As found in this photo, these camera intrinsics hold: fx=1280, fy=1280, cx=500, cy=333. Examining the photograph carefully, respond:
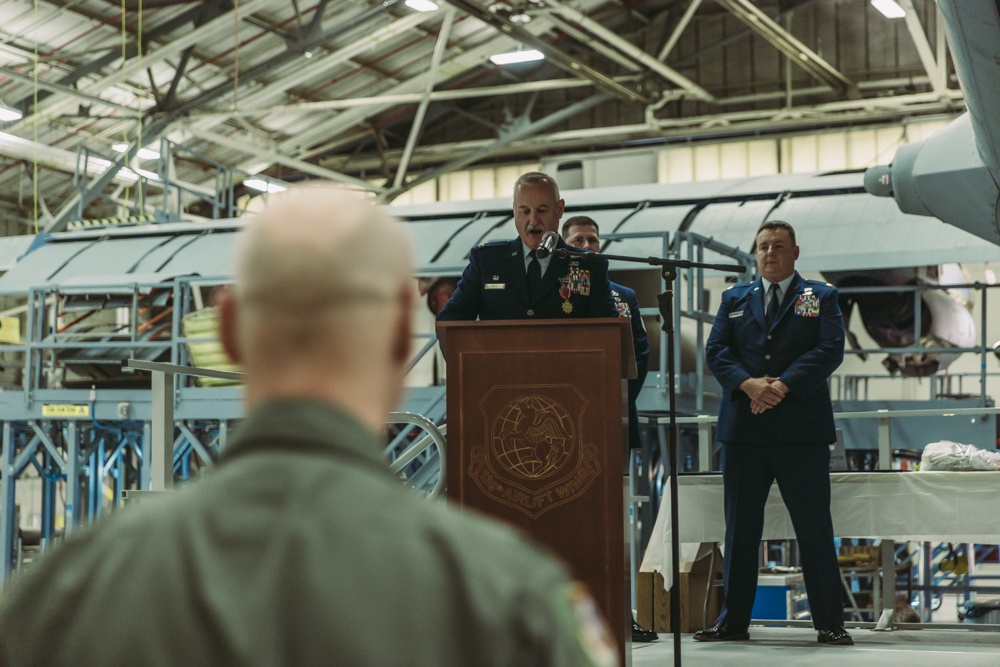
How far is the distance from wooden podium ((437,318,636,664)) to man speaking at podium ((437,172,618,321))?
85cm

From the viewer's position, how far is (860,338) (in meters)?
20.7

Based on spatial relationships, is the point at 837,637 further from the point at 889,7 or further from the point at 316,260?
the point at 889,7

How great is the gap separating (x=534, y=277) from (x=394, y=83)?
20.6 meters

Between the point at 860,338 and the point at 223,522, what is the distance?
2066 centimetres

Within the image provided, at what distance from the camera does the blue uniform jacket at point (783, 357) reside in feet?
18.8

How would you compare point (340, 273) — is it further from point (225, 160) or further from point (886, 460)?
point (225, 160)

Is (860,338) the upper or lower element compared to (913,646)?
upper

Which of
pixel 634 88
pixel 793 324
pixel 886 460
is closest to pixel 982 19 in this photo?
pixel 793 324

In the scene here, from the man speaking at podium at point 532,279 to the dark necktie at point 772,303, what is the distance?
1.40 m

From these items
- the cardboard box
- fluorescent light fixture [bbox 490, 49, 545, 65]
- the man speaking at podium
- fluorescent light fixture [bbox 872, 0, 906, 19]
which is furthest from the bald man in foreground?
fluorescent light fixture [bbox 490, 49, 545, 65]

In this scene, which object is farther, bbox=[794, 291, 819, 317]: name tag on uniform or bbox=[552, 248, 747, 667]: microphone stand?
bbox=[794, 291, 819, 317]: name tag on uniform

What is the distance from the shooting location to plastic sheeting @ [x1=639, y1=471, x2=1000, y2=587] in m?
5.99

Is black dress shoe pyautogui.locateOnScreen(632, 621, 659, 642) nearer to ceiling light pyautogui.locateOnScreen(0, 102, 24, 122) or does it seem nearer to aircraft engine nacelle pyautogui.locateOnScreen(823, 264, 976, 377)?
aircraft engine nacelle pyautogui.locateOnScreen(823, 264, 976, 377)

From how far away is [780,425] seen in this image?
5.74 metres
